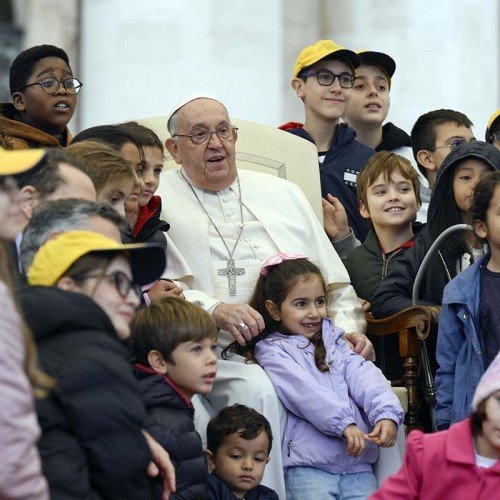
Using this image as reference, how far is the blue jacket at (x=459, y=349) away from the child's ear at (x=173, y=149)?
5.11ft

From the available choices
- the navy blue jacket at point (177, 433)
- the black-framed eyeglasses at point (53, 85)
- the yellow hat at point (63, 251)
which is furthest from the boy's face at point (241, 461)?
the black-framed eyeglasses at point (53, 85)

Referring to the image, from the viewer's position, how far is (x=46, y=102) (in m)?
7.66

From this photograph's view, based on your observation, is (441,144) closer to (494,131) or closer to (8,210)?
(494,131)

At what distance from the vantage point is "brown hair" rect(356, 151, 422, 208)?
7.76 meters

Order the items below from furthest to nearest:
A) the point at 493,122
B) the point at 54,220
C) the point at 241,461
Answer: the point at 493,122
the point at 241,461
the point at 54,220

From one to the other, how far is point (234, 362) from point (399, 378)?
3.16 ft

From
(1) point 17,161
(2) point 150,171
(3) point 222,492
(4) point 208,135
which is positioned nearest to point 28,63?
(4) point 208,135

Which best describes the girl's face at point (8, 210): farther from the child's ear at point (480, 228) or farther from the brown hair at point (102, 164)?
the child's ear at point (480, 228)

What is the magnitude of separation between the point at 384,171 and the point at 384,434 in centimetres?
174

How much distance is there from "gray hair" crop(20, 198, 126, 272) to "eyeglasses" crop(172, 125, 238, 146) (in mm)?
2504

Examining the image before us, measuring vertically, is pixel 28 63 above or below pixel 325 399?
above

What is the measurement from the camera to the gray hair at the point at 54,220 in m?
4.82

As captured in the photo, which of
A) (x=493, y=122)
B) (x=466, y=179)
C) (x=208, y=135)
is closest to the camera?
(x=466, y=179)

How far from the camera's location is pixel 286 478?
6.44 metres
